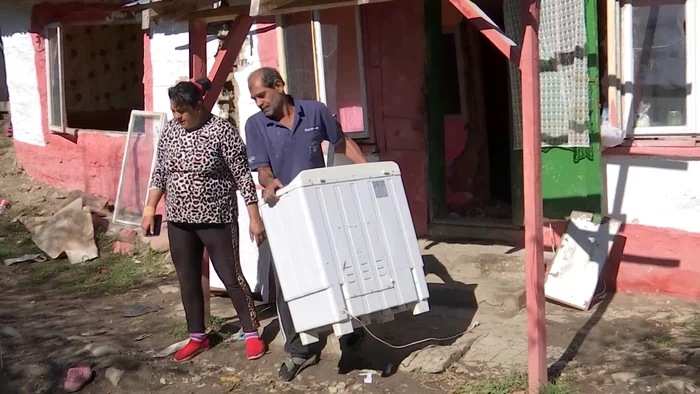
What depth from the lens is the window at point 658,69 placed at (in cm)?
536

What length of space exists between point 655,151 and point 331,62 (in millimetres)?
2594

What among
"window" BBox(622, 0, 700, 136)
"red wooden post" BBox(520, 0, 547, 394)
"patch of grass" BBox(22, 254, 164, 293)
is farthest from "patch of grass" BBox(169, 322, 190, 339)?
"window" BBox(622, 0, 700, 136)

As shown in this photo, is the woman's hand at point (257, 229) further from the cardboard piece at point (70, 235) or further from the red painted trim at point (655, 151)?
the cardboard piece at point (70, 235)

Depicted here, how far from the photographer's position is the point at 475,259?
6.09m

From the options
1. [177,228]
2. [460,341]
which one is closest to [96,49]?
[177,228]

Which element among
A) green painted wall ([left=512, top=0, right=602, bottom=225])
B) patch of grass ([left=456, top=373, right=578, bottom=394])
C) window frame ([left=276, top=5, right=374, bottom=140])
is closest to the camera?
patch of grass ([left=456, top=373, right=578, bottom=394])

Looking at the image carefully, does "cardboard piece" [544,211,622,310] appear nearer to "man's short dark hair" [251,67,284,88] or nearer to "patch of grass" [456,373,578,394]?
"patch of grass" [456,373,578,394]

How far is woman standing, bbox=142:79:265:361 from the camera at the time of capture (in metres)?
4.58

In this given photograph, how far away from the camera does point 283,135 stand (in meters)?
4.43

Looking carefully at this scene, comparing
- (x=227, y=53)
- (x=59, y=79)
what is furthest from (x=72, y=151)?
(x=227, y=53)

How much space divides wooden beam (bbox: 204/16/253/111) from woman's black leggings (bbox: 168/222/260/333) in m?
0.93

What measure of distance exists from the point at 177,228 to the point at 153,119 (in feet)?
12.4

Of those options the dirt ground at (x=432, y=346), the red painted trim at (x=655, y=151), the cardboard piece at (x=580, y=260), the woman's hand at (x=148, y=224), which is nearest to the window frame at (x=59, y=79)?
the dirt ground at (x=432, y=346)

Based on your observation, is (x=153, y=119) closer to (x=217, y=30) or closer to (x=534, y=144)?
(x=217, y=30)
